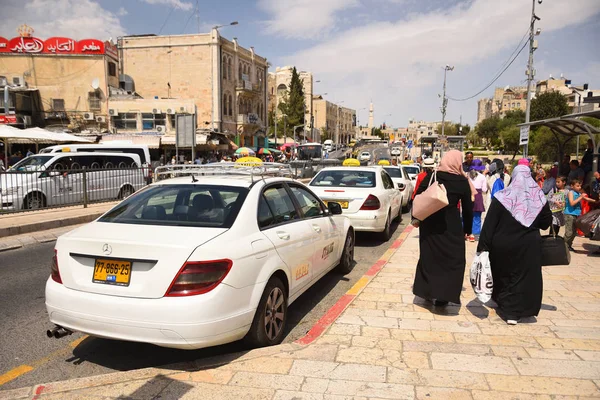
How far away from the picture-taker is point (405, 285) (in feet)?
20.2

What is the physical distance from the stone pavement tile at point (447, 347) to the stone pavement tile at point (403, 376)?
0.45 m

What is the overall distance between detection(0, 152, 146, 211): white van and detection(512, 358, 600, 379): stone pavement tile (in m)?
13.0

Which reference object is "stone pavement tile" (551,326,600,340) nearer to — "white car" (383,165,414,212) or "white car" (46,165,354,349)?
"white car" (46,165,354,349)

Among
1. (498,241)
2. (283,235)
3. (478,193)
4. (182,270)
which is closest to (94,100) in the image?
(478,193)

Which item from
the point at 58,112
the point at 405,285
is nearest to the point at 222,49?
the point at 58,112

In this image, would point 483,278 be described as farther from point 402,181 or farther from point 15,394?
point 402,181

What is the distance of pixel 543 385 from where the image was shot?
3283 mm

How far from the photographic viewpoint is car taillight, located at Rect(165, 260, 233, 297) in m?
3.33

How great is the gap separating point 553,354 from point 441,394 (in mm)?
1380

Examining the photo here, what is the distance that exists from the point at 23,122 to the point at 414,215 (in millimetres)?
38579

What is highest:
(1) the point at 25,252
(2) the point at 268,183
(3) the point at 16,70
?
(3) the point at 16,70

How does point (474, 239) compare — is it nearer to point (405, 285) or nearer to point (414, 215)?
point (405, 285)

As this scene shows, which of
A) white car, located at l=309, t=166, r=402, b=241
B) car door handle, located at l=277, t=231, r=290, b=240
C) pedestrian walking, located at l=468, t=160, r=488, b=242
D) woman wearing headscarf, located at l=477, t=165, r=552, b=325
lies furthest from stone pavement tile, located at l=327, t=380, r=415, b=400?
pedestrian walking, located at l=468, t=160, r=488, b=242

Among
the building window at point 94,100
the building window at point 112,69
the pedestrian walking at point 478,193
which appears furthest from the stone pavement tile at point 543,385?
the building window at point 112,69
